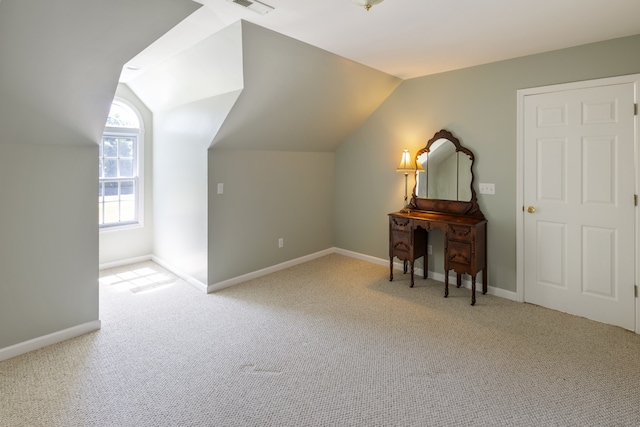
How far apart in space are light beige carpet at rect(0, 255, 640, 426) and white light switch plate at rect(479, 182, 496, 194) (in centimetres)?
112

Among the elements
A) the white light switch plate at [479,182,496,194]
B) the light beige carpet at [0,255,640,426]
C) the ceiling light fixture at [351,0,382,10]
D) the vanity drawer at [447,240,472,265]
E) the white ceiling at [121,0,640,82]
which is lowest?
the light beige carpet at [0,255,640,426]

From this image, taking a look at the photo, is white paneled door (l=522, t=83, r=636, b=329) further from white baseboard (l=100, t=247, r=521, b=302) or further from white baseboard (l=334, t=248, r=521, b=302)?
white baseboard (l=100, t=247, r=521, b=302)

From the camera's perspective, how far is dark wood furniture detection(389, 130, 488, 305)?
11.6 feet

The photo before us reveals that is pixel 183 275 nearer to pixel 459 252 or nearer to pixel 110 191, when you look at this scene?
pixel 110 191

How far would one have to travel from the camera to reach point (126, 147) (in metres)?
4.75

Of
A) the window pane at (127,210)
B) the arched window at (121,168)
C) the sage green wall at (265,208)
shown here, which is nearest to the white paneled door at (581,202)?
the sage green wall at (265,208)

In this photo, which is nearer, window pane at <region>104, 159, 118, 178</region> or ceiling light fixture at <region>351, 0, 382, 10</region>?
ceiling light fixture at <region>351, 0, 382, 10</region>

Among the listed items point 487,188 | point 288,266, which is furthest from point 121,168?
point 487,188

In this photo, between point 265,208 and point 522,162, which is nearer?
point 522,162

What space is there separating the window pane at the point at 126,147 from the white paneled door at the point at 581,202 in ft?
15.6

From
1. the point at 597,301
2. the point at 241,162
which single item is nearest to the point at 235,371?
the point at 241,162

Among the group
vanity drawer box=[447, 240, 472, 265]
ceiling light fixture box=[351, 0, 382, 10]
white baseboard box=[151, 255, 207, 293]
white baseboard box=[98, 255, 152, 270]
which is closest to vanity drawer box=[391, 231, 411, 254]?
vanity drawer box=[447, 240, 472, 265]

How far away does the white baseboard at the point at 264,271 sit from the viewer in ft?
12.7

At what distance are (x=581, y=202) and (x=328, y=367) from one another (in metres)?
2.68
